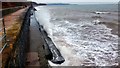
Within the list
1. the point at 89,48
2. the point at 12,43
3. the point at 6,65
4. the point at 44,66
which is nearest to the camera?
the point at 6,65

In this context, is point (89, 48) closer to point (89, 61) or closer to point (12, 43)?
point (89, 61)

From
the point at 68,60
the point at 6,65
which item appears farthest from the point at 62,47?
the point at 6,65

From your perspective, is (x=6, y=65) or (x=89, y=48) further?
(x=89, y=48)

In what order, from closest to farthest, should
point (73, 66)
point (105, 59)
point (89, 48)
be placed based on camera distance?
1. point (73, 66)
2. point (105, 59)
3. point (89, 48)

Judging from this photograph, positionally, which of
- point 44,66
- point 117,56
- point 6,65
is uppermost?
point 6,65

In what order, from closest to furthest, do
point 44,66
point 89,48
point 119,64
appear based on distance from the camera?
point 44,66 < point 119,64 < point 89,48

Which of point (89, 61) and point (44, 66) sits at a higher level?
point (44, 66)

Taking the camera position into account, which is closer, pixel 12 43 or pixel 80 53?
pixel 12 43

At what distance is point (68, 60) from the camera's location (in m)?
8.48

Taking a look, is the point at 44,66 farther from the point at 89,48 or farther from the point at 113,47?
the point at 113,47

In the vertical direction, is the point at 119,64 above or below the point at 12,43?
below

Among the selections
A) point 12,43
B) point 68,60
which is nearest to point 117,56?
point 68,60

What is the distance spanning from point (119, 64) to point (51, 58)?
127 inches

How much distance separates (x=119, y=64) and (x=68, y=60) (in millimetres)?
2421
